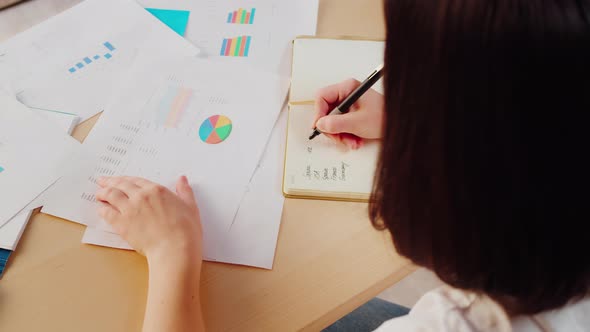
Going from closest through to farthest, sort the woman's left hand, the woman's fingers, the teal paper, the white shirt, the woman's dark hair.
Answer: the woman's dark hair < the white shirt < the woman's left hand < the woman's fingers < the teal paper

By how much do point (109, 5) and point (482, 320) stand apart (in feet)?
2.51

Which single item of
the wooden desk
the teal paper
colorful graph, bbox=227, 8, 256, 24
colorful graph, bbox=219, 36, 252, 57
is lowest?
the wooden desk

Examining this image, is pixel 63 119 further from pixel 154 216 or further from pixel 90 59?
pixel 154 216

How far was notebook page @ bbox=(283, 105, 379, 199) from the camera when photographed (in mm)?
569

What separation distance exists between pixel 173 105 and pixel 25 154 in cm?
21

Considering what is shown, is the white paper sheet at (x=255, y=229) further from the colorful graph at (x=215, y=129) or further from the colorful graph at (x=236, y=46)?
the colorful graph at (x=236, y=46)

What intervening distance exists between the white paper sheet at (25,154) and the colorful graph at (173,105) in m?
0.12

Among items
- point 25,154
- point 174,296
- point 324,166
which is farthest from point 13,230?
point 324,166

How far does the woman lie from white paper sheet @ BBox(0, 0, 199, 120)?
471 mm

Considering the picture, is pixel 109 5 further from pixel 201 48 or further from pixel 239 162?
pixel 239 162

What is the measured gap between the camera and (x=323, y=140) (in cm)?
61

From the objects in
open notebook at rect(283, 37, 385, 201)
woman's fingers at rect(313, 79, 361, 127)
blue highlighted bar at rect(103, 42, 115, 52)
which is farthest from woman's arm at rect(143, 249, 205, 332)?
blue highlighted bar at rect(103, 42, 115, 52)

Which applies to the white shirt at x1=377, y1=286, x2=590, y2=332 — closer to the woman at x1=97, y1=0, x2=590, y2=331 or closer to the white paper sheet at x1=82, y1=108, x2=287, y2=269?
the woman at x1=97, y1=0, x2=590, y2=331

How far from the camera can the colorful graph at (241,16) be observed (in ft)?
2.49
